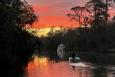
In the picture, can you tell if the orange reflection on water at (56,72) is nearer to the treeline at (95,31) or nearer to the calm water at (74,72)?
the calm water at (74,72)

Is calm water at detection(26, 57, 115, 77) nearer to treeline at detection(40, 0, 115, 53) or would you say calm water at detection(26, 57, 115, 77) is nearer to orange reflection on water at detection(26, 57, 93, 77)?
orange reflection on water at detection(26, 57, 93, 77)

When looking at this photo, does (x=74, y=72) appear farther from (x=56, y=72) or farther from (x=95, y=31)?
(x=95, y=31)

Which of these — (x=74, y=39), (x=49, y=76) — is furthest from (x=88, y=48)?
(x=49, y=76)

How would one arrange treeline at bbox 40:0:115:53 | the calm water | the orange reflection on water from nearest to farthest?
the calm water < the orange reflection on water < treeline at bbox 40:0:115:53

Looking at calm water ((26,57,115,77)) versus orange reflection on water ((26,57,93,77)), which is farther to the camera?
orange reflection on water ((26,57,93,77))

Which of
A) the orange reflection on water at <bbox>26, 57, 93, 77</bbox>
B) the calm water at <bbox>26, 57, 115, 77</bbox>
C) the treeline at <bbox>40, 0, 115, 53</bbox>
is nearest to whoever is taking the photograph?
the calm water at <bbox>26, 57, 115, 77</bbox>

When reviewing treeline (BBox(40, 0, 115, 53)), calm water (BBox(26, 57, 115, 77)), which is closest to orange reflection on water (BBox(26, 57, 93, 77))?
calm water (BBox(26, 57, 115, 77))

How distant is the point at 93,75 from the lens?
5341 centimetres

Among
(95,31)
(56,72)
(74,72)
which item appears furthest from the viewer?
(95,31)

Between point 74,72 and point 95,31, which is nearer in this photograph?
point 74,72

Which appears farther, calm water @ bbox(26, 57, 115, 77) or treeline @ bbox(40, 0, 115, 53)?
treeline @ bbox(40, 0, 115, 53)

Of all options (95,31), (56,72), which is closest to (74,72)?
(56,72)

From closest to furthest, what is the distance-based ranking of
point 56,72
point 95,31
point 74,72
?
point 74,72, point 56,72, point 95,31

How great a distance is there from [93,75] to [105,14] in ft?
294
